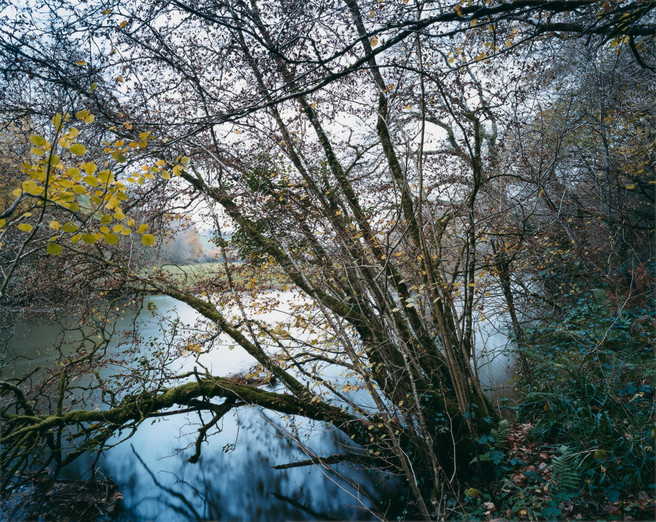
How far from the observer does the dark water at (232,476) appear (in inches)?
193

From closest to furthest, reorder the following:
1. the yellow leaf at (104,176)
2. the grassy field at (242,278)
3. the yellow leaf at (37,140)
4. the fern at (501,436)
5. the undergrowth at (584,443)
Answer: the yellow leaf at (37,140) → the yellow leaf at (104,176) → the undergrowth at (584,443) → the fern at (501,436) → the grassy field at (242,278)

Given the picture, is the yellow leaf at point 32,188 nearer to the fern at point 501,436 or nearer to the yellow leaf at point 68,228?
the yellow leaf at point 68,228

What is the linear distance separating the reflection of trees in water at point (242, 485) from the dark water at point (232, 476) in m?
0.01

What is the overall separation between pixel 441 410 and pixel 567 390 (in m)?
1.38

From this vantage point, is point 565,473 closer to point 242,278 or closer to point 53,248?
point 53,248

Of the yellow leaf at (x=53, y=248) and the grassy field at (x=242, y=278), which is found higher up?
the grassy field at (x=242, y=278)

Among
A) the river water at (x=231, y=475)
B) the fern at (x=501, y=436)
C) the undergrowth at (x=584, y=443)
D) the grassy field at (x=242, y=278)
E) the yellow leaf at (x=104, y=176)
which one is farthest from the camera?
the grassy field at (x=242, y=278)

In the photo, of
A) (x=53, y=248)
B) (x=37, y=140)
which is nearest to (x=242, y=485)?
(x=53, y=248)

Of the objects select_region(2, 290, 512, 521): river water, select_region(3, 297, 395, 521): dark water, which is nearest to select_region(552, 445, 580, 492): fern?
select_region(2, 290, 512, 521): river water

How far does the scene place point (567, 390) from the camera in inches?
147

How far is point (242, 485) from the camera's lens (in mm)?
5371

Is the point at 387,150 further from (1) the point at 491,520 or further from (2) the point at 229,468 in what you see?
(2) the point at 229,468

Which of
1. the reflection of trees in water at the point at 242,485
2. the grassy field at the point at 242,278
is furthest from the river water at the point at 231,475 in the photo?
the grassy field at the point at 242,278

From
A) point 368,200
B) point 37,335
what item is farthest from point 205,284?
point 37,335
